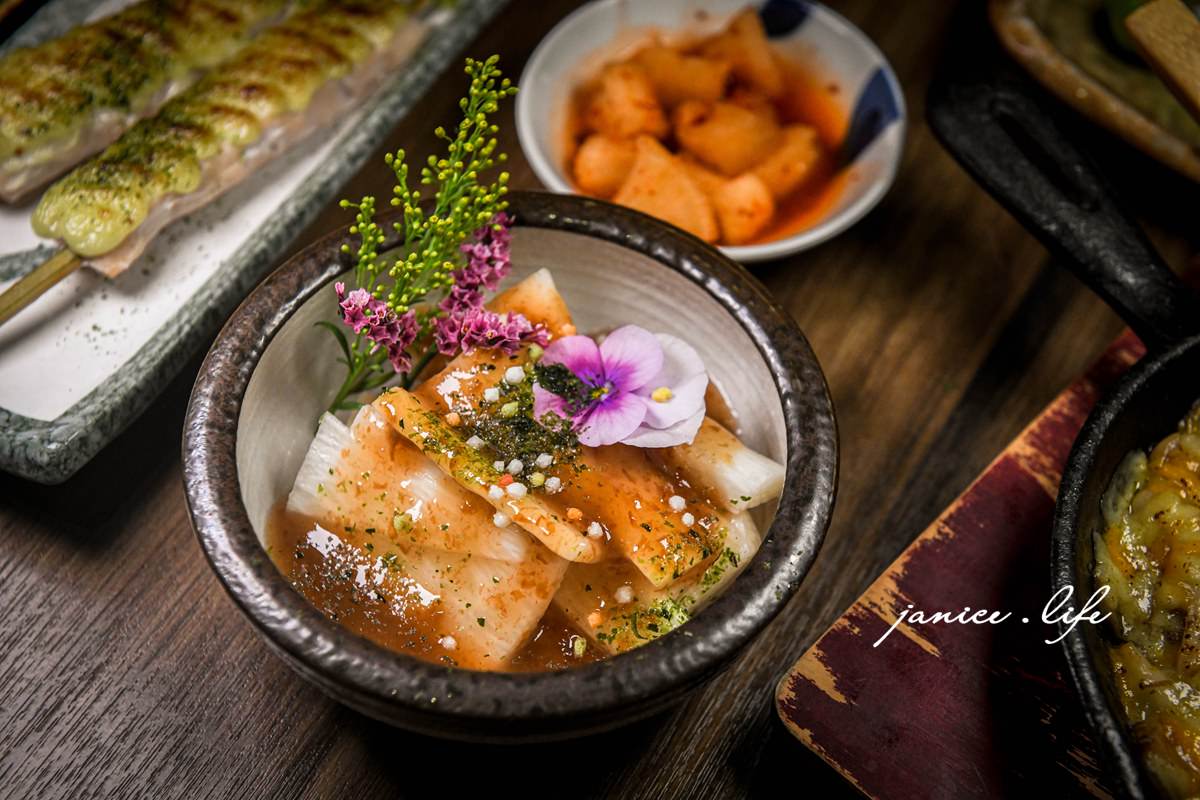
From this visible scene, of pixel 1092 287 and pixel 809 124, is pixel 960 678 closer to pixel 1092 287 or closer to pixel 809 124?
pixel 1092 287

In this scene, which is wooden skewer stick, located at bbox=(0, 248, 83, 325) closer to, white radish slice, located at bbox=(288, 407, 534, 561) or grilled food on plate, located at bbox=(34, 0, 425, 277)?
grilled food on plate, located at bbox=(34, 0, 425, 277)

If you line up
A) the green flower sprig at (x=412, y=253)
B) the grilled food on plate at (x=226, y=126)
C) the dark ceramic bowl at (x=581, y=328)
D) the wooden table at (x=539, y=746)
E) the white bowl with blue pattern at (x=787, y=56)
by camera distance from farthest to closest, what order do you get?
the white bowl with blue pattern at (x=787, y=56), the grilled food on plate at (x=226, y=126), the wooden table at (x=539, y=746), the green flower sprig at (x=412, y=253), the dark ceramic bowl at (x=581, y=328)

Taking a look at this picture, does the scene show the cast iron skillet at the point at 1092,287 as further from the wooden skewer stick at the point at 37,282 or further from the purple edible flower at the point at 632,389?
the wooden skewer stick at the point at 37,282

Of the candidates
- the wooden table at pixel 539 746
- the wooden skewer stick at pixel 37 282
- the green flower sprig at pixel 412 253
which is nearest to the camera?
the green flower sprig at pixel 412 253

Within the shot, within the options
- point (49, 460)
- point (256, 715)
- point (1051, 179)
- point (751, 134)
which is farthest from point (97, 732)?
point (1051, 179)

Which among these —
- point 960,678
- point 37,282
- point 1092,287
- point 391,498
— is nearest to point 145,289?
point 37,282

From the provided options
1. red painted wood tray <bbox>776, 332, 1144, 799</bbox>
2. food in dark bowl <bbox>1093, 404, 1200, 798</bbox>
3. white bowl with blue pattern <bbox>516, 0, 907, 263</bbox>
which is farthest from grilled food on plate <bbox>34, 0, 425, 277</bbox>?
food in dark bowl <bbox>1093, 404, 1200, 798</bbox>

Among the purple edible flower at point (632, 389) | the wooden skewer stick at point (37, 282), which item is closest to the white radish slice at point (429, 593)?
the purple edible flower at point (632, 389)
